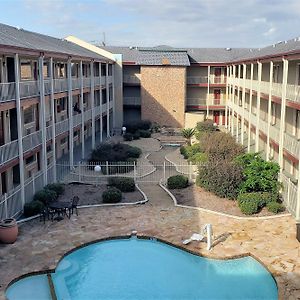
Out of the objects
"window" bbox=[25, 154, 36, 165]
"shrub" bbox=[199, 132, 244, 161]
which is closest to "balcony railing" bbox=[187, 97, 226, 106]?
"shrub" bbox=[199, 132, 244, 161]

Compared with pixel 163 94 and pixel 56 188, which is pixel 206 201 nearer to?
pixel 56 188

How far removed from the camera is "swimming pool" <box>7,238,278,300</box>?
14555 millimetres

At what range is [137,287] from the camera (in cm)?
1495

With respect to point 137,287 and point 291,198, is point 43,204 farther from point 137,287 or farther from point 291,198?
point 291,198

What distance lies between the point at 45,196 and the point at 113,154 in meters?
11.0

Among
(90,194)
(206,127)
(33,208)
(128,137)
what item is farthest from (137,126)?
(33,208)

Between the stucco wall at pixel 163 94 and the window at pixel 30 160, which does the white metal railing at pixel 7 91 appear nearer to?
the window at pixel 30 160

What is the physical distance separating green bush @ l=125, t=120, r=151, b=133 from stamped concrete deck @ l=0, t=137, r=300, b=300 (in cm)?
2424

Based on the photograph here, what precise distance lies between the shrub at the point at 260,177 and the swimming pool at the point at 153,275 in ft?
22.4

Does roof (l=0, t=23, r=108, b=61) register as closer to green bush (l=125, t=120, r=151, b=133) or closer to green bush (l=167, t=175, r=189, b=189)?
green bush (l=167, t=175, r=189, b=189)

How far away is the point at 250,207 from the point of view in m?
21.5

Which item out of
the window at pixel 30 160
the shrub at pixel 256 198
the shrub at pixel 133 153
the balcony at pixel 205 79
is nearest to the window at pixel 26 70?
the window at pixel 30 160

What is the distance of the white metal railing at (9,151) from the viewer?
19547mm

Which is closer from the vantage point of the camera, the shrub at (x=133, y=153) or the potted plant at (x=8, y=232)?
the potted plant at (x=8, y=232)
